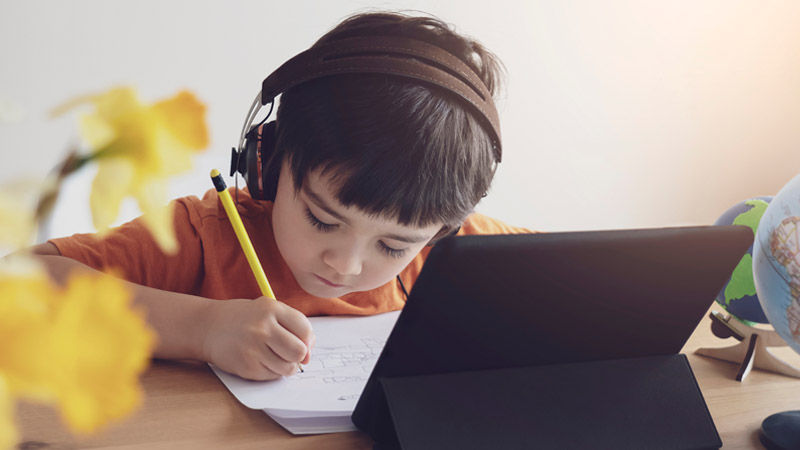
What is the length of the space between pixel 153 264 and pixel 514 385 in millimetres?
539

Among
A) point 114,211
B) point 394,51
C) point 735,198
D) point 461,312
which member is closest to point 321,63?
point 394,51

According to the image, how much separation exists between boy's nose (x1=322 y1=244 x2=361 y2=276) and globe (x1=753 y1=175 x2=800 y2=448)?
41cm

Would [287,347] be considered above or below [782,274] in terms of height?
below

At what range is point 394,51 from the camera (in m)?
0.67

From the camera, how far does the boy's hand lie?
1.93 ft

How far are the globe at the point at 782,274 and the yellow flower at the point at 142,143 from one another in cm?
62

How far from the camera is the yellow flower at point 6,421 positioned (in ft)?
0.36

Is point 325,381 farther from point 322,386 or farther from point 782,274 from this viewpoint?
point 782,274

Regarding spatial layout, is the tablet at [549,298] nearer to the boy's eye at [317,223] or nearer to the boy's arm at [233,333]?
the boy's arm at [233,333]

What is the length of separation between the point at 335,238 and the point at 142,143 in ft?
2.13

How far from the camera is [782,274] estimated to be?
641mm

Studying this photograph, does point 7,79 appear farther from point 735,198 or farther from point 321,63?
point 735,198

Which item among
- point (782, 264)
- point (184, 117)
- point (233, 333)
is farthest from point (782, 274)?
point (184, 117)

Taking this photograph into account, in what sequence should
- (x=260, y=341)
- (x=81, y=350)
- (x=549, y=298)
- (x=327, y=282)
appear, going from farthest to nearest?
(x=327, y=282)
(x=260, y=341)
(x=549, y=298)
(x=81, y=350)
